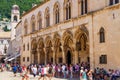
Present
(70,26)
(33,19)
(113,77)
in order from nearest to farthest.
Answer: (113,77), (70,26), (33,19)

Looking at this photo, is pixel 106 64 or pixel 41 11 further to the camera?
pixel 41 11

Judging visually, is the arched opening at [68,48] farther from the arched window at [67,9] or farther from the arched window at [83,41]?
the arched window at [67,9]

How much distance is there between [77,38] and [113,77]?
911 centimetres

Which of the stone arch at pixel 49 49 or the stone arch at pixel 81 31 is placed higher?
the stone arch at pixel 81 31

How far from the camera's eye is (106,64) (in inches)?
1099

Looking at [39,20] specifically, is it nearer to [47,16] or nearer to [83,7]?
[47,16]

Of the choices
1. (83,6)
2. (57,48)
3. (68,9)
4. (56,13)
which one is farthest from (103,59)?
(56,13)

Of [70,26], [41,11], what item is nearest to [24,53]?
[41,11]

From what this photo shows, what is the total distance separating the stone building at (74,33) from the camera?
27531 mm

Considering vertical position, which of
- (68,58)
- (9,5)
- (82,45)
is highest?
(9,5)

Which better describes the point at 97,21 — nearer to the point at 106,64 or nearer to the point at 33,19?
the point at 106,64

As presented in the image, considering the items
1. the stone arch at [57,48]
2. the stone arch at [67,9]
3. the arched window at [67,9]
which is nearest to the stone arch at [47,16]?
the stone arch at [57,48]

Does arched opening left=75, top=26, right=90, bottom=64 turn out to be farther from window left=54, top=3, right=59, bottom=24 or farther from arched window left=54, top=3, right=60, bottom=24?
window left=54, top=3, right=59, bottom=24

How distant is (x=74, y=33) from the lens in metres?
34.2
